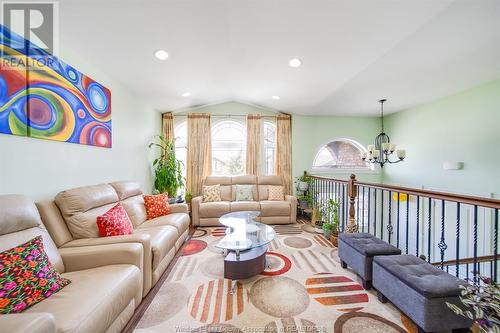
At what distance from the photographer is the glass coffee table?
76.6 inches

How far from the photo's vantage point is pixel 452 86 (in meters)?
3.27

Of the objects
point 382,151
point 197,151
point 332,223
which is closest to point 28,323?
point 332,223

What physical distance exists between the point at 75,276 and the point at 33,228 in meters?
0.50

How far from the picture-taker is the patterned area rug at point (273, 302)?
150 cm

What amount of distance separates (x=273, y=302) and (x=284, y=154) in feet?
11.4

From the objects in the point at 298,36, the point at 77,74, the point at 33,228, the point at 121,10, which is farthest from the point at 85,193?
the point at 298,36

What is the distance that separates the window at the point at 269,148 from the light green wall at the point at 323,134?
505 millimetres

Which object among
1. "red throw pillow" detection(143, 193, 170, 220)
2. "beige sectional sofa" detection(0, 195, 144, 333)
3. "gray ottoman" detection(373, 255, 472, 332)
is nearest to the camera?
"beige sectional sofa" detection(0, 195, 144, 333)

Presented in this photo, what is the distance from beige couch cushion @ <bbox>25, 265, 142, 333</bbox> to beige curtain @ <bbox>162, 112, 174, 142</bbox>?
3490 mm

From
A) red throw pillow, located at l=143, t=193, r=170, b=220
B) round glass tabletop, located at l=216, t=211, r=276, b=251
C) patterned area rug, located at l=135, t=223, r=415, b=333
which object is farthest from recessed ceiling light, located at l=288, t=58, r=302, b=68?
red throw pillow, located at l=143, t=193, r=170, b=220

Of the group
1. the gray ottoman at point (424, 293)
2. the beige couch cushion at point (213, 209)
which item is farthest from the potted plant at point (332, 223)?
the beige couch cushion at point (213, 209)

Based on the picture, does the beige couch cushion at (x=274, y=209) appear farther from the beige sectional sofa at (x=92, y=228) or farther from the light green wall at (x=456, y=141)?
the light green wall at (x=456, y=141)

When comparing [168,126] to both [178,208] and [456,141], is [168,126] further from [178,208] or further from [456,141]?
[456,141]

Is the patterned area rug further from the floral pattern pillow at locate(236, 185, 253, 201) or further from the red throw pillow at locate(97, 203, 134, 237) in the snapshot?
the floral pattern pillow at locate(236, 185, 253, 201)
